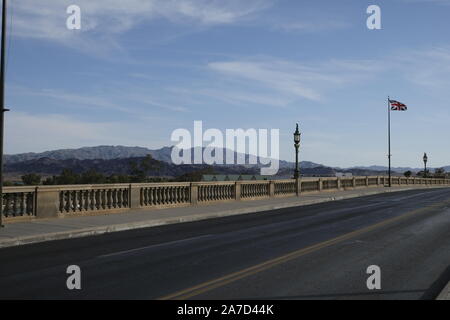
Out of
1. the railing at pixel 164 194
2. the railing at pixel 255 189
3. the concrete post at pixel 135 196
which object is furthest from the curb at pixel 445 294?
the railing at pixel 255 189

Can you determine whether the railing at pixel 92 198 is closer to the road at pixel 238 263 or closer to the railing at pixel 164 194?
Answer: the railing at pixel 164 194

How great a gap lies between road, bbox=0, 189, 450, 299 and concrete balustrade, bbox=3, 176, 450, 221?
3.94 m

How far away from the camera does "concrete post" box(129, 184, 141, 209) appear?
73.9ft

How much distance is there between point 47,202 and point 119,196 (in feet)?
13.6

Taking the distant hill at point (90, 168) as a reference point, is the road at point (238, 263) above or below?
below

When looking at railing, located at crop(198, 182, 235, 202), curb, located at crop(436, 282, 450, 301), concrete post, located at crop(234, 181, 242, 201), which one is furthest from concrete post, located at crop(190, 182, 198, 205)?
curb, located at crop(436, 282, 450, 301)

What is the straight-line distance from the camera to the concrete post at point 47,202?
18109mm

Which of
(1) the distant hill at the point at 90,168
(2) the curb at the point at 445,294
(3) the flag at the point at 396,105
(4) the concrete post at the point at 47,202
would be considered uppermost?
(3) the flag at the point at 396,105

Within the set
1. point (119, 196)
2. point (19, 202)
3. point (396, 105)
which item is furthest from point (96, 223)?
point (396, 105)

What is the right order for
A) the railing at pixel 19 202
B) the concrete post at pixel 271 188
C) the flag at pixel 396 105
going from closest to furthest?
the railing at pixel 19 202 → the concrete post at pixel 271 188 → the flag at pixel 396 105

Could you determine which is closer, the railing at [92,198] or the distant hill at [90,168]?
the railing at [92,198]

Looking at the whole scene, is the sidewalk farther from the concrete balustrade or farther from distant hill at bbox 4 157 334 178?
distant hill at bbox 4 157 334 178
